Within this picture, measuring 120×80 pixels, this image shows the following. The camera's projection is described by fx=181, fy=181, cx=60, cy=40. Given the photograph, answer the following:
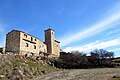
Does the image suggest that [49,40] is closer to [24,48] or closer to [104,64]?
[24,48]

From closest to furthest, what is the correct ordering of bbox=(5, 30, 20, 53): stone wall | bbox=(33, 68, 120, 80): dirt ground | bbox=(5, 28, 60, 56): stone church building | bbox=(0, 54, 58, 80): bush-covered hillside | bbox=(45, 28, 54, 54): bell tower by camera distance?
bbox=(33, 68, 120, 80): dirt ground
bbox=(0, 54, 58, 80): bush-covered hillside
bbox=(5, 30, 20, 53): stone wall
bbox=(5, 28, 60, 56): stone church building
bbox=(45, 28, 54, 54): bell tower

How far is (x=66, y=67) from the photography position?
66000 millimetres

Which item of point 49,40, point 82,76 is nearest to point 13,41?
point 49,40

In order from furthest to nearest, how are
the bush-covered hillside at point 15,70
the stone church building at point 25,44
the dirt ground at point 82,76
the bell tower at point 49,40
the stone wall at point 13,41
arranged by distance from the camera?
the bell tower at point 49,40 < the stone church building at point 25,44 < the stone wall at point 13,41 < the bush-covered hillside at point 15,70 < the dirt ground at point 82,76

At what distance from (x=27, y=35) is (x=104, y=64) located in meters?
33.7

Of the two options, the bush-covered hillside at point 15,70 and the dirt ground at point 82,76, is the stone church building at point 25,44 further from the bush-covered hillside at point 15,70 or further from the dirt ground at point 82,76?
the dirt ground at point 82,76

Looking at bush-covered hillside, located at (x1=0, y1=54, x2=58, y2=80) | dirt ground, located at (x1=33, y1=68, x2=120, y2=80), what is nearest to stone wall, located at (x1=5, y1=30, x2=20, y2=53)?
bush-covered hillside, located at (x1=0, y1=54, x2=58, y2=80)

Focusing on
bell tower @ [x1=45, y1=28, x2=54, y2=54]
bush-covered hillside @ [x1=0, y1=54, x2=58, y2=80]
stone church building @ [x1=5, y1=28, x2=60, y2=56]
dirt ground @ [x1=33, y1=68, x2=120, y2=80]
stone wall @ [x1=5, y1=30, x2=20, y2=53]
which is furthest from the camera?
bell tower @ [x1=45, y1=28, x2=54, y2=54]

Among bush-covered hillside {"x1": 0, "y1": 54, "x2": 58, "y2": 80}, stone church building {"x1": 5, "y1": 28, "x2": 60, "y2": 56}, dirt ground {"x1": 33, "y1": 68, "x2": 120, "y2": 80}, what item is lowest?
dirt ground {"x1": 33, "y1": 68, "x2": 120, "y2": 80}

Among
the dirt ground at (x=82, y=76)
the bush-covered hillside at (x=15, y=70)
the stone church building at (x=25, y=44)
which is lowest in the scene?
the dirt ground at (x=82, y=76)

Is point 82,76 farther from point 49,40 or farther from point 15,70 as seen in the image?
point 49,40

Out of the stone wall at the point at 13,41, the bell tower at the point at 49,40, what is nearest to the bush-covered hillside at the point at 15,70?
the stone wall at the point at 13,41

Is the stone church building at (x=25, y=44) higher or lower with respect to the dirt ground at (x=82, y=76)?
higher

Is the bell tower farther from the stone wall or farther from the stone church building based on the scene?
the stone wall
